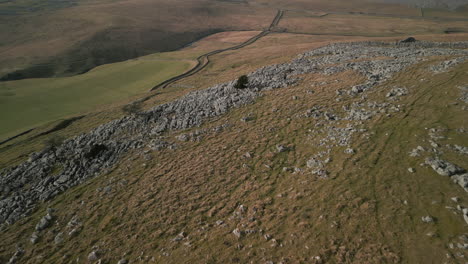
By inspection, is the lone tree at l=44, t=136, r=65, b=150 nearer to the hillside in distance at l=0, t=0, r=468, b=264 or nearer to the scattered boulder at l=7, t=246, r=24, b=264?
the hillside in distance at l=0, t=0, r=468, b=264

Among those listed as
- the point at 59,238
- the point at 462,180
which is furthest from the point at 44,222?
the point at 462,180

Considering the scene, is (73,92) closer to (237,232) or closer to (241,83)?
(241,83)

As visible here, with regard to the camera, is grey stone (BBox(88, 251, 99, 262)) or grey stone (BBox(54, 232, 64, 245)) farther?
grey stone (BBox(54, 232, 64, 245))

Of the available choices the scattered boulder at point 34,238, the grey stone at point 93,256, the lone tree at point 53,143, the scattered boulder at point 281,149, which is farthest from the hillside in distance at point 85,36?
the scattered boulder at point 281,149

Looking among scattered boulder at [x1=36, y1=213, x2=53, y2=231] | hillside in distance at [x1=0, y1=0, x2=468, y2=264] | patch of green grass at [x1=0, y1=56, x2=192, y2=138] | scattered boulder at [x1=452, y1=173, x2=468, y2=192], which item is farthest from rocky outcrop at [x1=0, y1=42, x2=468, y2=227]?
patch of green grass at [x1=0, y1=56, x2=192, y2=138]

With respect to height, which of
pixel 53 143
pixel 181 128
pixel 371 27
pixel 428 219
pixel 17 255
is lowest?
pixel 17 255

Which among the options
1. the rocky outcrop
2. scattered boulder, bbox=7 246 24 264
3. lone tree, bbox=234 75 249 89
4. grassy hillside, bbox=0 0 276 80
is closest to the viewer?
scattered boulder, bbox=7 246 24 264

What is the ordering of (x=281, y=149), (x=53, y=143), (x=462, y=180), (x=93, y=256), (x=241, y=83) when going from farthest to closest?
1. (x=241, y=83)
2. (x=53, y=143)
3. (x=281, y=149)
4. (x=93, y=256)
5. (x=462, y=180)
